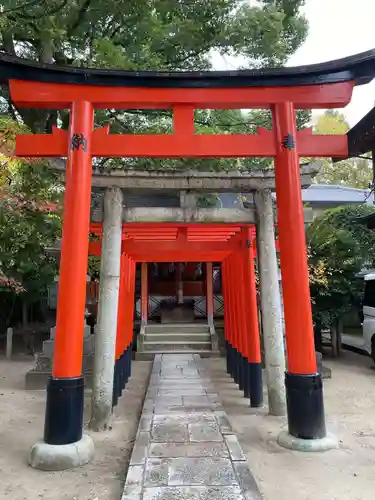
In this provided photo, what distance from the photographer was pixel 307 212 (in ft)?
19.3

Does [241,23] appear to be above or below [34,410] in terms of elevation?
above

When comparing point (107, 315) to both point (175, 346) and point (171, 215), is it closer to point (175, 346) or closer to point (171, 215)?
point (171, 215)

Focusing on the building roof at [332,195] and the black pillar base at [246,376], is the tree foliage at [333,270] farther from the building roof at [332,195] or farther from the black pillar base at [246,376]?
the building roof at [332,195]

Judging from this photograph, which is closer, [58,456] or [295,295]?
[58,456]

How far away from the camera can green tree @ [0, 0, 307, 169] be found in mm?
8922

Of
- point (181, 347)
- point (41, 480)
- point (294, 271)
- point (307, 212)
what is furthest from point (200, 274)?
point (41, 480)

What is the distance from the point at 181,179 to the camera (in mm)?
5961

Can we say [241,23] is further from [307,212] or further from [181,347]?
[181,347]

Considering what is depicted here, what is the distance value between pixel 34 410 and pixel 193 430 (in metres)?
3.17

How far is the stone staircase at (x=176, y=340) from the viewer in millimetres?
12367

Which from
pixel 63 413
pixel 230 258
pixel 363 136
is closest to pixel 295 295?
pixel 363 136

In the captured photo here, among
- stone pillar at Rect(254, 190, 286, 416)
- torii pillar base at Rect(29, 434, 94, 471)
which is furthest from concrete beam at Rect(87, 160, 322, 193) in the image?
torii pillar base at Rect(29, 434, 94, 471)

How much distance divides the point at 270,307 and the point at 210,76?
338 cm

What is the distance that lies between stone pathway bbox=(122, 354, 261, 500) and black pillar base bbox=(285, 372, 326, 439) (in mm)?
734
